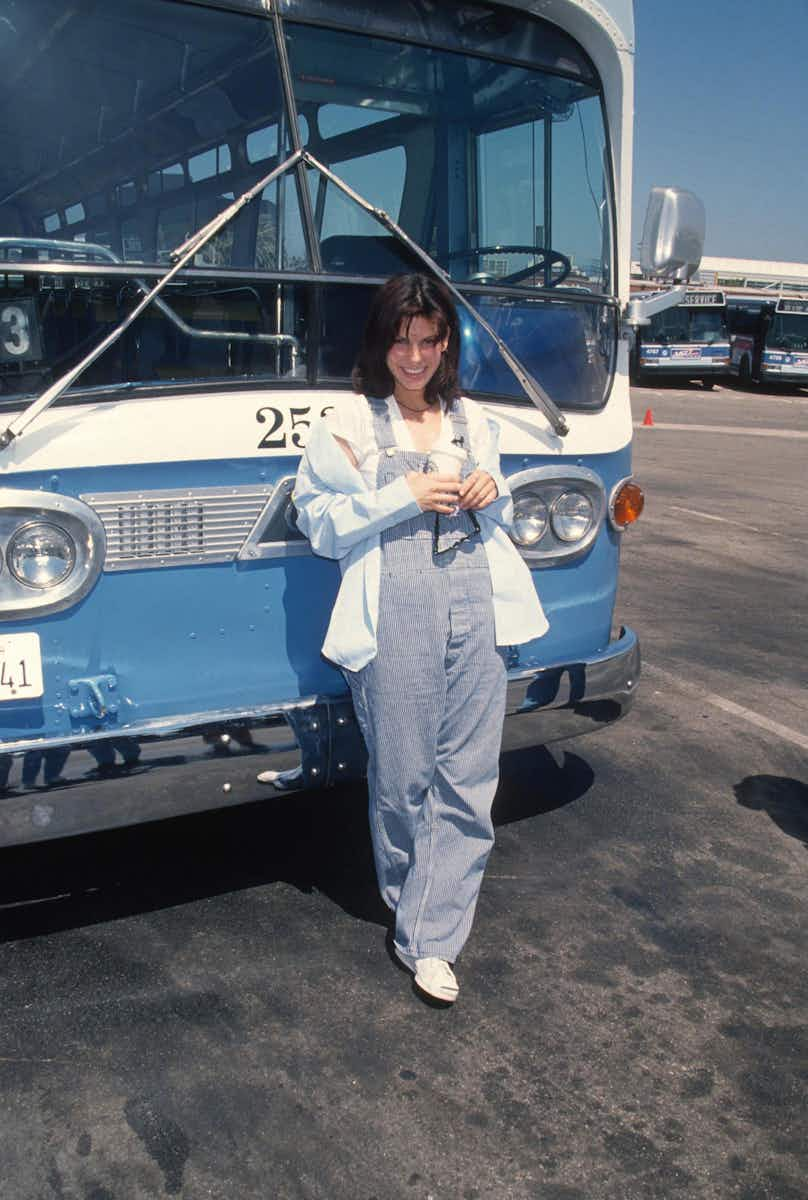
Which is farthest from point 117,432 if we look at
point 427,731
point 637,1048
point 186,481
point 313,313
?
point 637,1048

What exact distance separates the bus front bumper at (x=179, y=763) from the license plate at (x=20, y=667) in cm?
13

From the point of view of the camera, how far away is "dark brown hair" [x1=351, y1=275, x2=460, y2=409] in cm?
291

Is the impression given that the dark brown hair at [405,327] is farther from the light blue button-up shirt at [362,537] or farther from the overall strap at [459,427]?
the light blue button-up shirt at [362,537]

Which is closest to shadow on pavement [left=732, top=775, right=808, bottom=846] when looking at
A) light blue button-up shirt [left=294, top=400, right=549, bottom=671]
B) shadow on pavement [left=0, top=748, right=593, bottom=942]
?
shadow on pavement [left=0, top=748, right=593, bottom=942]

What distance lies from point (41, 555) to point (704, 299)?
31519 millimetres

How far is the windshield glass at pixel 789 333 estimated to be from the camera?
3072cm

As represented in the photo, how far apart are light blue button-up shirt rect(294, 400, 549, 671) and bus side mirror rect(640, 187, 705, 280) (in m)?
1.27

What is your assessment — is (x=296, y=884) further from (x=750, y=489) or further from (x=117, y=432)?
(x=750, y=489)

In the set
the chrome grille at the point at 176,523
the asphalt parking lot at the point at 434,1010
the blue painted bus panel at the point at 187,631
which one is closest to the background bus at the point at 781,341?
the asphalt parking lot at the point at 434,1010

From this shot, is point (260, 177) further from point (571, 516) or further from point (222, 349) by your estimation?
point (571, 516)

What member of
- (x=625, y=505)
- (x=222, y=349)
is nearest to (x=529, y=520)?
(x=625, y=505)

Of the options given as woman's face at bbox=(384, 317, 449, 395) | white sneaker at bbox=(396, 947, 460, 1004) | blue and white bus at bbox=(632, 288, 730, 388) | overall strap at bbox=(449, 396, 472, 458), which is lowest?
white sneaker at bbox=(396, 947, 460, 1004)

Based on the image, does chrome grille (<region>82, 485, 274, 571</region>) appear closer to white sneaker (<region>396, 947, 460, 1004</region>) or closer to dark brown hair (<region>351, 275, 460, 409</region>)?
dark brown hair (<region>351, 275, 460, 409</region>)

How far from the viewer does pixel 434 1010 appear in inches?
121
